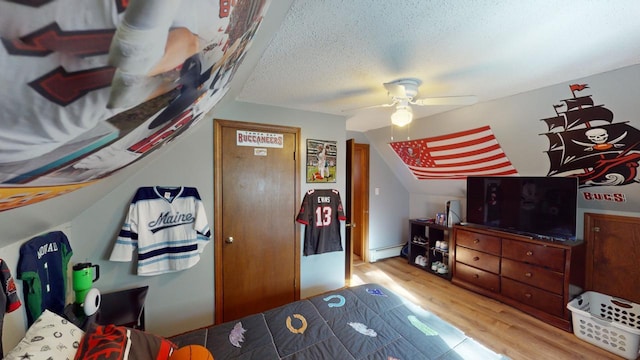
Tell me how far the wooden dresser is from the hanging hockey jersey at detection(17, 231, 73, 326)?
392 cm

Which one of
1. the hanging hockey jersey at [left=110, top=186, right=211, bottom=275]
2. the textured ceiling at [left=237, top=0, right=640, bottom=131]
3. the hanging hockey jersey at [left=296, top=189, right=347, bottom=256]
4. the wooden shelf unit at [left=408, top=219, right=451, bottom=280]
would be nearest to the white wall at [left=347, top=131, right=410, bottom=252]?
the wooden shelf unit at [left=408, top=219, right=451, bottom=280]

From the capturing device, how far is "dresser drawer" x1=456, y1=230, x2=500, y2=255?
2.81 metres

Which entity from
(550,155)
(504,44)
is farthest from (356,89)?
(550,155)

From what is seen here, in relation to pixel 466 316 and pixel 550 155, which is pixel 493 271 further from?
pixel 550 155

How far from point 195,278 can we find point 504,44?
116 inches

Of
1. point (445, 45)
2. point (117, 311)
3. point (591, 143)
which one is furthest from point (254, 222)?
point (591, 143)

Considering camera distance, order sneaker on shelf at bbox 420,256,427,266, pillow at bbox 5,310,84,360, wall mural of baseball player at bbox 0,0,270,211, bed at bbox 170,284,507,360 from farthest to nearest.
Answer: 1. sneaker on shelf at bbox 420,256,427,266
2. bed at bbox 170,284,507,360
3. pillow at bbox 5,310,84,360
4. wall mural of baseball player at bbox 0,0,270,211

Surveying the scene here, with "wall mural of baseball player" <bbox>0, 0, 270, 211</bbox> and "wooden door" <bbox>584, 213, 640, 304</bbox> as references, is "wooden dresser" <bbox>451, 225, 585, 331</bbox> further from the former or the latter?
"wall mural of baseball player" <bbox>0, 0, 270, 211</bbox>

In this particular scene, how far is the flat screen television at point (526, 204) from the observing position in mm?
2383

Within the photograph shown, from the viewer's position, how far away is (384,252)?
13.8ft

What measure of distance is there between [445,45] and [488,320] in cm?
273

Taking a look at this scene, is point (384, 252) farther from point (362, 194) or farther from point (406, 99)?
point (406, 99)

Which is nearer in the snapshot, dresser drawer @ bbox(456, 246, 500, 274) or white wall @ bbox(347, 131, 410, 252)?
dresser drawer @ bbox(456, 246, 500, 274)

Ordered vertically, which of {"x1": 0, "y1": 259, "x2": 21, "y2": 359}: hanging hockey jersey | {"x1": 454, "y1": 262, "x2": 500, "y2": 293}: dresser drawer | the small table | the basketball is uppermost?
{"x1": 0, "y1": 259, "x2": 21, "y2": 359}: hanging hockey jersey
